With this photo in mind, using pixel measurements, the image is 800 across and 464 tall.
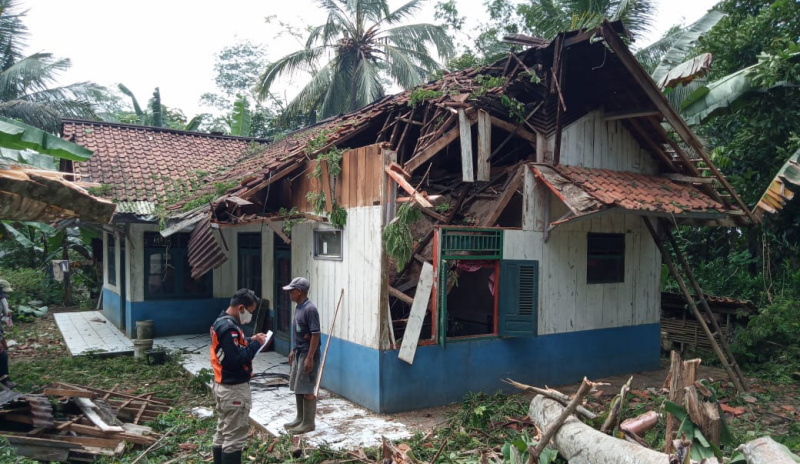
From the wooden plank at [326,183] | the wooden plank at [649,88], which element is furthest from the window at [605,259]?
the wooden plank at [326,183]

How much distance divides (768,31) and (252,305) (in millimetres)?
11886

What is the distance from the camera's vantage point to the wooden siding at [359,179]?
7.12m

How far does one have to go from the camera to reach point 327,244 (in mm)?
8227

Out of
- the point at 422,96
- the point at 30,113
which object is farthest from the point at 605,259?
the point at 30,113

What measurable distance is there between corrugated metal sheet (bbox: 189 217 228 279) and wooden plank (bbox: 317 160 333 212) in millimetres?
1710

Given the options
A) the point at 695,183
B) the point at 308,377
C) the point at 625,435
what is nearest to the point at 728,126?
the point at 695,183

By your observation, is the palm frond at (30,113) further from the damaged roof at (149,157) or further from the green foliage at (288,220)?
the green foliage at (288,220)

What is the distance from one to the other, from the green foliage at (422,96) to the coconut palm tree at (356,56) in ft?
40.6

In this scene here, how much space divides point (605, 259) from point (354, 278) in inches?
168

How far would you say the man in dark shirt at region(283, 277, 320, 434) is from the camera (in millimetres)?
6289

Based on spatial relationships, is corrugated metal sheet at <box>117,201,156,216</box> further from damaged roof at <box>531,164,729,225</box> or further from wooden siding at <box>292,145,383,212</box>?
damaged roof at <box>531,164,729,225</box>

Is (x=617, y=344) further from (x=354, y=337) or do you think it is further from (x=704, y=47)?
(x=704, y=47)

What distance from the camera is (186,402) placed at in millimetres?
7891

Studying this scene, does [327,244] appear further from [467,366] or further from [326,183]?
[467,366]
